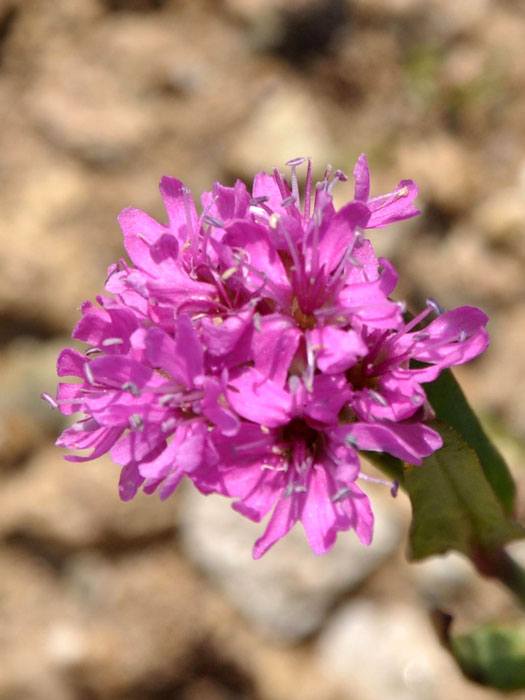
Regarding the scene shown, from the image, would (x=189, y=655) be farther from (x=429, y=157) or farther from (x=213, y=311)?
(x=213, y=311)

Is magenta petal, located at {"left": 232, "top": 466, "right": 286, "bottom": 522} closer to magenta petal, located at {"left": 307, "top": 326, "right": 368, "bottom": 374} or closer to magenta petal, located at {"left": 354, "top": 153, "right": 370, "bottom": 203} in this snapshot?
magenta petal, located at {"left": 307, "top": 326, "right": 368, "bottom": 374}

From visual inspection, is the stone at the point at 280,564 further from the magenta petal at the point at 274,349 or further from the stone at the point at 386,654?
the magenta petal at the point at 274,349

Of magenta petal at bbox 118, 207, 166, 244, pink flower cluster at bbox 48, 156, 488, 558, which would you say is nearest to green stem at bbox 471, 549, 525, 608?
pink flower cluster at bbox 48, 156, 488, 558

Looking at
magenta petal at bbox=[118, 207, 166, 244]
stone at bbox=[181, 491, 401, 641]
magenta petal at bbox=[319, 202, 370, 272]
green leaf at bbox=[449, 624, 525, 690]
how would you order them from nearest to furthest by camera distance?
1. magenta petal at bbox=[319, 202, 370, 272]
2. magenta petal at bbox=[118, 207, 166, 244]
3. green leaf at bbox=[449, 624, 525, 690]
4. stone at bbox=[181, 491, 401, 641]

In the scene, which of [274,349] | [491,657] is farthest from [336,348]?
[491,657]

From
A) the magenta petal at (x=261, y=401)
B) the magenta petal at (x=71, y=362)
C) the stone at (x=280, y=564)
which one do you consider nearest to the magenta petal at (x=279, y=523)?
the magenta petal at (x=261, y=401)

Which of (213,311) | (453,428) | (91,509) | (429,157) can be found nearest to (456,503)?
(453,428)
